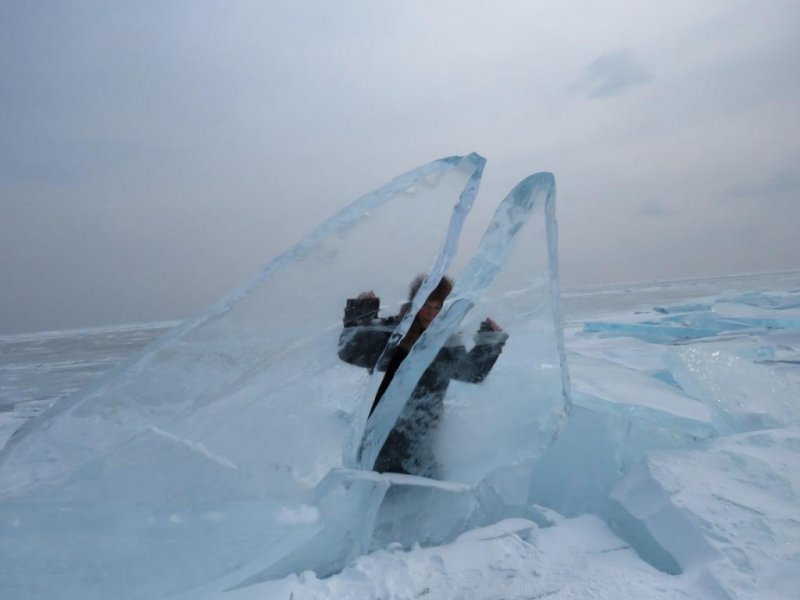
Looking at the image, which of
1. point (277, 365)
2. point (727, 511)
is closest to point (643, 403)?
point (727, 511)

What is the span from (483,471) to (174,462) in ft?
3.22

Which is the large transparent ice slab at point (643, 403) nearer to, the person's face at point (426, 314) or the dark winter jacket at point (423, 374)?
the dark winter jacket at point (423, 374)

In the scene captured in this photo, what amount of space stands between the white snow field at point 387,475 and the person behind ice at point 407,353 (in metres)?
0.03

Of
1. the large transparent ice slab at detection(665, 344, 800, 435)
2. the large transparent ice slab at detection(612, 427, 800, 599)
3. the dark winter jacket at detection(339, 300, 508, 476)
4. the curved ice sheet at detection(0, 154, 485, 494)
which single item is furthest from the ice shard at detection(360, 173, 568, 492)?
the large transparent ice slab at detection(665, 344, 800, 435)

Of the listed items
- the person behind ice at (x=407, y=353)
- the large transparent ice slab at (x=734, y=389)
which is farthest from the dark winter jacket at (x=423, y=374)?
the large transparent ice slab at (x=734, y=389)

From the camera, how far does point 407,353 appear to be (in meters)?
1.74

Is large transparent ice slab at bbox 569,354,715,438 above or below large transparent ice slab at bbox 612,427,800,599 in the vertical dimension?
above

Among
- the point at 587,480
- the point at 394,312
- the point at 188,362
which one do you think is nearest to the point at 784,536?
the point at 587,480

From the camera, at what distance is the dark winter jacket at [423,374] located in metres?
1.71

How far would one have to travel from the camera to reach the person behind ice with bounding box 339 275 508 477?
1714 millimetres

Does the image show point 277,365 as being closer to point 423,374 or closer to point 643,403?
point 423,374

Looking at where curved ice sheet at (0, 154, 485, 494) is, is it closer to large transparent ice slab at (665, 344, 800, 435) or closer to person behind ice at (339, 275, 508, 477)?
person behind ice at (339, 275, 508, 477)

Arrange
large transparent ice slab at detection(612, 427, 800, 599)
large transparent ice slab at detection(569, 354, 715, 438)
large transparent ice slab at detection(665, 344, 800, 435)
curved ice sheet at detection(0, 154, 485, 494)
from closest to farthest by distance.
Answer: large transparent ice slab at detection(612, 427, 800, 599)
curved ice sheet at detection(0, 154, 485, 494)
large transparent ice slab at detection(569, 354, 715, 438)
large transparent ice slab at detection(665, 344, 800, 435)

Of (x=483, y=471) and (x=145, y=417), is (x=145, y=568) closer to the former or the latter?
(x=145, y=417)
